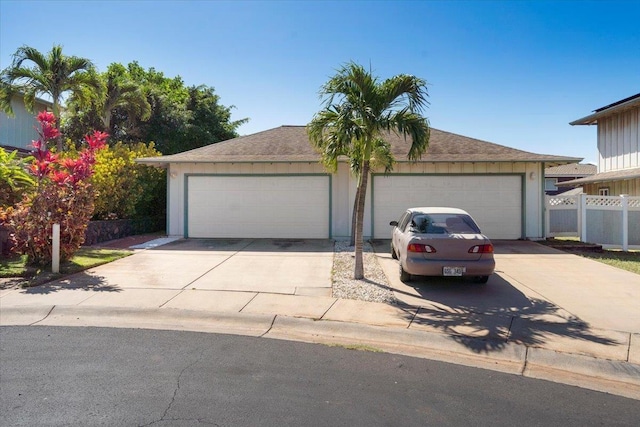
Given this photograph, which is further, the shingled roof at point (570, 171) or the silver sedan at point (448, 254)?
the shingled roof at point (570, 171)

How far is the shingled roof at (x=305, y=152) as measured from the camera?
1531 cm

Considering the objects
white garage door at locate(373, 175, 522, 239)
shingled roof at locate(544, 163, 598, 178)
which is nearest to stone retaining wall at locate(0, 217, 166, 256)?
white garage door at locate(373, 175, 522, 239)

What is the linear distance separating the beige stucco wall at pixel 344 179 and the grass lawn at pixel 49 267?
13.6 ft

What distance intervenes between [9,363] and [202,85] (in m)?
26.5

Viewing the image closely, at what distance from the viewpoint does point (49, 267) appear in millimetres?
9977

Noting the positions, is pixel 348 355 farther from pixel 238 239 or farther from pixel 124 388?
pixel 238 239

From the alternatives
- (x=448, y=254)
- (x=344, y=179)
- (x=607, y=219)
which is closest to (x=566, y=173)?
(x=607, y=219)

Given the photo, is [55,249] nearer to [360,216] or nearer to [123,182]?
[360,216]

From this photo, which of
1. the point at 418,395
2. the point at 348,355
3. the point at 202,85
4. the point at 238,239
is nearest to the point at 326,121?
the point at 348,355

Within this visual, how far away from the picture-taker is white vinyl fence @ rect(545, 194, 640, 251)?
14242 mm

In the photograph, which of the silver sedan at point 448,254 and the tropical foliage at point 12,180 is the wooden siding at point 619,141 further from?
the tropical foliage at point 12,180

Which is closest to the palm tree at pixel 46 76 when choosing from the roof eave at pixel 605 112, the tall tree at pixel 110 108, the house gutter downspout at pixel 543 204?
the tall tree at pixel 110 108

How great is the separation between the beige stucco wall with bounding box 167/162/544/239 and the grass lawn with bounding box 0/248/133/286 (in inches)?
163

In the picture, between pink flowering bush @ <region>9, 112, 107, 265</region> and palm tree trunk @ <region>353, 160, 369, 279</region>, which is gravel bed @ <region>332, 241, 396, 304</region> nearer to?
palm tree trunk @ <region>353, 160, 369, 279</region>
